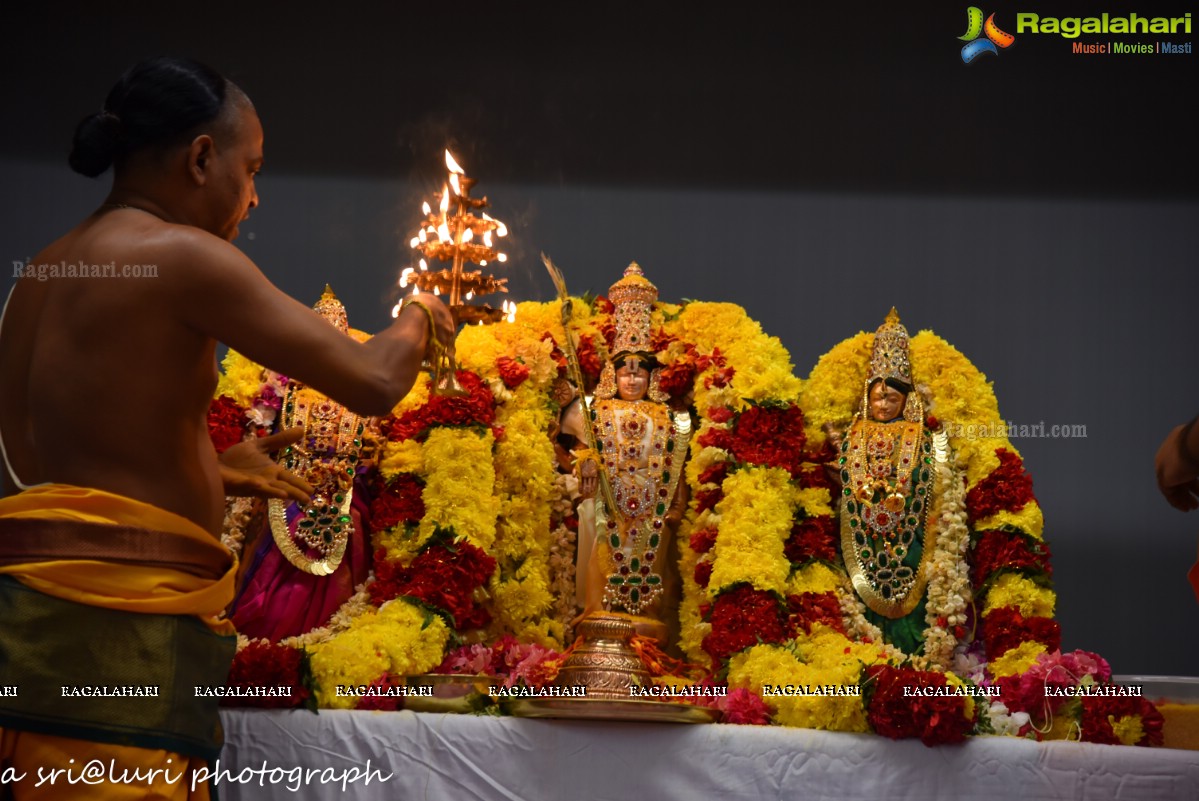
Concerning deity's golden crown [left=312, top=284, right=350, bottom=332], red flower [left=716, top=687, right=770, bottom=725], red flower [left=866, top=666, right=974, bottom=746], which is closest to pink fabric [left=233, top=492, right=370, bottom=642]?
deity's golden crown [left=312, top=284, right=350, bottom=332]

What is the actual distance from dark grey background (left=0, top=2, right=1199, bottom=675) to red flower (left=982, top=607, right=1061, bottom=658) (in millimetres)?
2225

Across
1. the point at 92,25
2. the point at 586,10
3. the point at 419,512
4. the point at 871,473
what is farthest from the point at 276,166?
the point at 871,473

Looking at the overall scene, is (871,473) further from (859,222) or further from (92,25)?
(92,25)

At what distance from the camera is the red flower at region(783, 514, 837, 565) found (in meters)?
5.16

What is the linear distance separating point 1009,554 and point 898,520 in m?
0.42

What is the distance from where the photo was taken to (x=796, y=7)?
24.1 feet

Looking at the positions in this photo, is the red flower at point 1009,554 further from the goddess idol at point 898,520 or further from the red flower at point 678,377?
the red flower at point 678,377

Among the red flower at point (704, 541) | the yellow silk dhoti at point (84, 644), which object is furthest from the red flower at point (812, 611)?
the yellow silk dhoti at point (84, 644)

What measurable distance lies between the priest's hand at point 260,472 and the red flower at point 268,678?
1234 mm

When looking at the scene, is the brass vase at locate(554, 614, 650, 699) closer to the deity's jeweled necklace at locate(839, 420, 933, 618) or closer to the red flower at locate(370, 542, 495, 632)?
the red flower at locate(370, 542, 495, 632)

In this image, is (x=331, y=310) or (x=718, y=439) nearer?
(x=718, y=439)

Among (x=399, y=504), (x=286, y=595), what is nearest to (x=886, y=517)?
(x=399, y=504)

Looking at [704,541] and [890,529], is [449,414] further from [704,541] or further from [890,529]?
[890,529]

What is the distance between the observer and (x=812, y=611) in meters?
4.97
